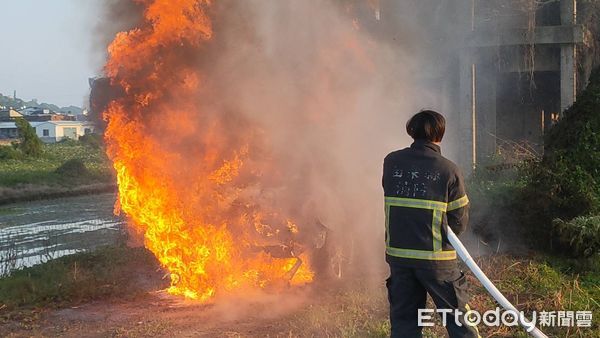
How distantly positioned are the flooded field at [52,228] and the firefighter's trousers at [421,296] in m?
8.44

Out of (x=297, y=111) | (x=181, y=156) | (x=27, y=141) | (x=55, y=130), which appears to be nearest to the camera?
(x=181, y=156)

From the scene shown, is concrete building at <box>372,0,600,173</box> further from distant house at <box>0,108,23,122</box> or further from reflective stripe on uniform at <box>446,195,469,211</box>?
distant house at <box>0,108,23,122</box>

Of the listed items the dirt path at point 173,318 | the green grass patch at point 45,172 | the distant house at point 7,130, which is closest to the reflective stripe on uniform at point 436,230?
the dirt path at point 173,318

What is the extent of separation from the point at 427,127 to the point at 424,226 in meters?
0.73

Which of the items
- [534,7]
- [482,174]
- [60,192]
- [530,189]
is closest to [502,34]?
[534,7]

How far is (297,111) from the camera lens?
8281 millimetres

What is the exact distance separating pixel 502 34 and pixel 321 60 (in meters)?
6.02

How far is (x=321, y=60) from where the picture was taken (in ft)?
28.1

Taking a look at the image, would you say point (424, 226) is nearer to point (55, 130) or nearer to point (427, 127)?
point (427, 127)

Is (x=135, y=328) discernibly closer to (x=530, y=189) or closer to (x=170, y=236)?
(x=170, y=236)

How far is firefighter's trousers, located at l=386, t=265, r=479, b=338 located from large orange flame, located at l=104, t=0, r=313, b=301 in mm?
3549

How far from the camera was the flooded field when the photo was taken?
1388cm

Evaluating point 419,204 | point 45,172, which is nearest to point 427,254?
point 419,204

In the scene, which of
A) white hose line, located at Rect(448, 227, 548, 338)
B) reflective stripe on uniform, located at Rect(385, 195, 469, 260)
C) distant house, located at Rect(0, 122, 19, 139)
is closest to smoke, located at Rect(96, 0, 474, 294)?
white hose line, located at Rect(448, 227, 548, 338)
